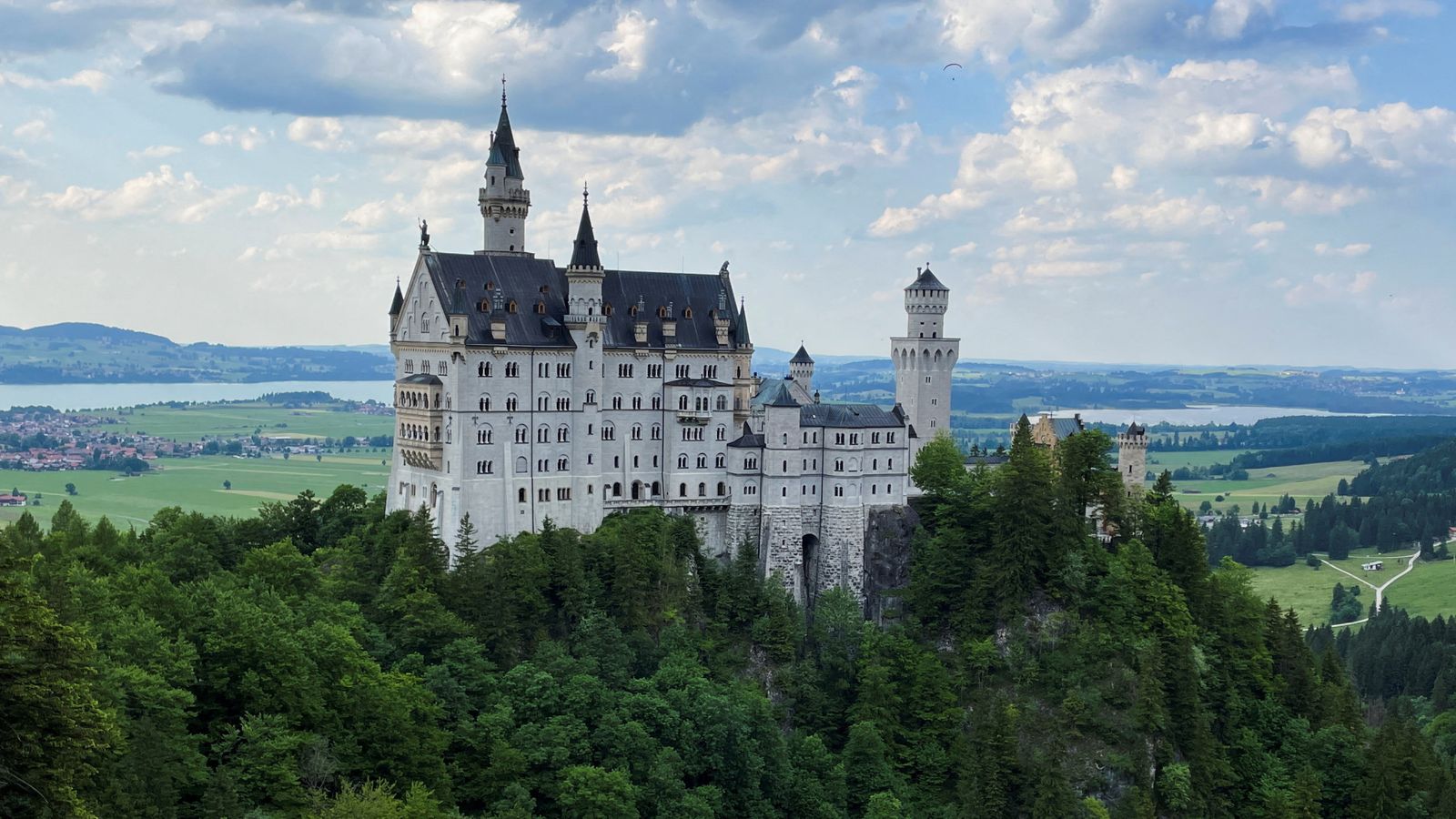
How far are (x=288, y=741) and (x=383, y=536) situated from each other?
29187mm

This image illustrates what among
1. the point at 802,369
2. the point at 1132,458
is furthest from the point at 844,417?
the point at 1132,458

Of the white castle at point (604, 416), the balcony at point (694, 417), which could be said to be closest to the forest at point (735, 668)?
the white castle at point (604, 416)

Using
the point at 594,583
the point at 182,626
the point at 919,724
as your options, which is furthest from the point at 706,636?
the point at 182,626

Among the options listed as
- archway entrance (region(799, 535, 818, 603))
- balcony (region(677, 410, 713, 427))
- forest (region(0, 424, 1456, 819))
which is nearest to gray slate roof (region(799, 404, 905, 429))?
forest (region(0, 424, 1456, 819))

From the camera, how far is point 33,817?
157 ft

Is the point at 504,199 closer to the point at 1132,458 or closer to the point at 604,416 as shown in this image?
the point at 604,416

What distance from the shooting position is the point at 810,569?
104688mm

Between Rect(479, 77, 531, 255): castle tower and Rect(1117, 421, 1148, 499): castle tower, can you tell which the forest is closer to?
Rect(1117, 421, 1148, 499): castle tower

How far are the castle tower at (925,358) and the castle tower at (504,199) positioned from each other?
1159 inches

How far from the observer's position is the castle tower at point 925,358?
115875 mm

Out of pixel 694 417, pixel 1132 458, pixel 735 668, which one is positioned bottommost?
pixel 735 668

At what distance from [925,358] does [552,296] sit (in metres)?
29.7

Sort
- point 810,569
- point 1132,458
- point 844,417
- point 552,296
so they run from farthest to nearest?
point 1132,458 < point 810,569 < point 844,417 < point 552,296

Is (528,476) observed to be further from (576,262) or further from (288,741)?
(288,741)
